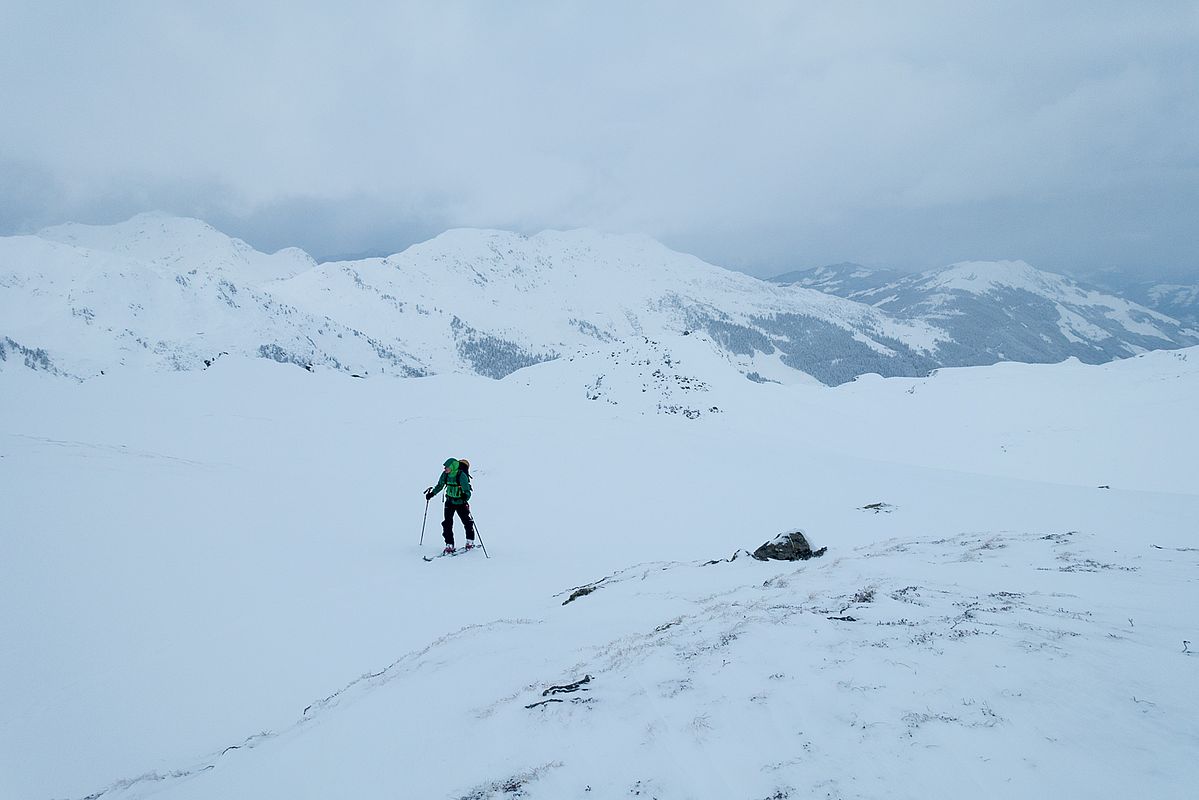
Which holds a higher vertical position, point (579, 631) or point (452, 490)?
point (452, 490)

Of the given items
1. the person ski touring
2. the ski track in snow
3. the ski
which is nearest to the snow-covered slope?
the ski

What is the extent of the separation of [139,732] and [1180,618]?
12.5 meters

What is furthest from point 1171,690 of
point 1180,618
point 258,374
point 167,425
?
point 258,374

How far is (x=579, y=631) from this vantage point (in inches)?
331

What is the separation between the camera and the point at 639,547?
51.3 feet

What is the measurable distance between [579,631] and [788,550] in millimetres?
5892

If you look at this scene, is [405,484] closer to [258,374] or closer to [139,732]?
[139,732]

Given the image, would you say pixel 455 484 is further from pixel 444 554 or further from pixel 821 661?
pixel 821 661

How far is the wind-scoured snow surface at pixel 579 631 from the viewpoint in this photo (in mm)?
4266

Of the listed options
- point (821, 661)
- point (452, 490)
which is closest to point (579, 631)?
point (821, 661)

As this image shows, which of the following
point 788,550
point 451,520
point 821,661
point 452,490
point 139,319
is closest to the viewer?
point 821,661

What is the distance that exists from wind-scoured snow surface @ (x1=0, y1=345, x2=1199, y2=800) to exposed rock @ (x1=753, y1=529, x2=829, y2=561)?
0.39 metres

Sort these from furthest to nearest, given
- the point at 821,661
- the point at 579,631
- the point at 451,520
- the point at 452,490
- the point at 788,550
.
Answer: the point at 451,520 → the point at 452,490 → the point at 788,550 → the point at 579,631 → the point at 821,661

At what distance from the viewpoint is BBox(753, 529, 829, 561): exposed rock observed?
1210 cm
